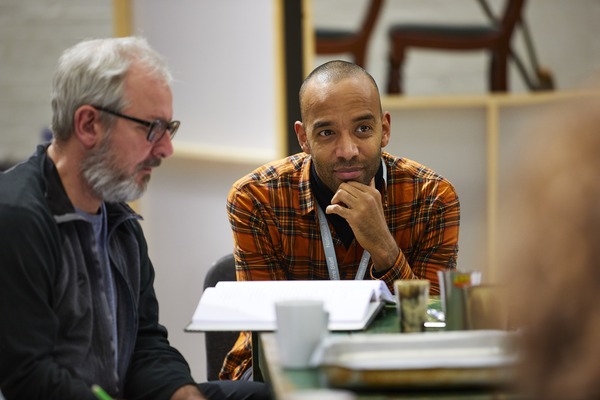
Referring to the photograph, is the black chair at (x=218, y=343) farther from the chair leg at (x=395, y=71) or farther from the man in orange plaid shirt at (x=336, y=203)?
the chair leg at (x=395, y=71)

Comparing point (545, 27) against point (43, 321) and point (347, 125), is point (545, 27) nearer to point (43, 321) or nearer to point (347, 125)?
point (347, 125)

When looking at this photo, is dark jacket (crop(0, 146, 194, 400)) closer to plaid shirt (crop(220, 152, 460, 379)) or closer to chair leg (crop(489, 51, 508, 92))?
plaid shirt (crop(220, 152, 460, 379))

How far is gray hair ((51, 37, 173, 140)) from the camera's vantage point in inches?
78.4

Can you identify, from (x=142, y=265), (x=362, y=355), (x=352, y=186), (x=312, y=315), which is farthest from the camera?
(x=352, y=186)

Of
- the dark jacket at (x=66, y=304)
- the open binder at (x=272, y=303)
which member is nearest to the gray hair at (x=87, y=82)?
the dark jacket at (x=66, y=304)

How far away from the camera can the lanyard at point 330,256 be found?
2.36 metres

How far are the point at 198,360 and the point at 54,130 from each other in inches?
82.9

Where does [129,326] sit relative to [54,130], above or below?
below

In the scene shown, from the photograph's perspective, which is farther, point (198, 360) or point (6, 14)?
point (6, 14)

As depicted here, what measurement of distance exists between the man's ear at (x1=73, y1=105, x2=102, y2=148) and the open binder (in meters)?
0.42

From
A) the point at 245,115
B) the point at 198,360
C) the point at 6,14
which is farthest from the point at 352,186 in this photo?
the point at 6,14

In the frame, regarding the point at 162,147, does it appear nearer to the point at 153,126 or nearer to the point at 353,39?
the point at 153,126

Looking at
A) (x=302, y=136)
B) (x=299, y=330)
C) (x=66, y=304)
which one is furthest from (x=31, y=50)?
(x=299, y=330)

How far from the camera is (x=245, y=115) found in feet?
12.7
